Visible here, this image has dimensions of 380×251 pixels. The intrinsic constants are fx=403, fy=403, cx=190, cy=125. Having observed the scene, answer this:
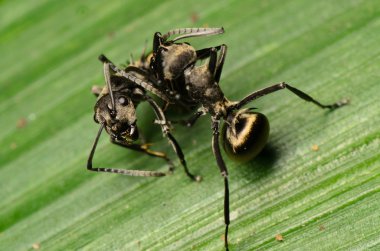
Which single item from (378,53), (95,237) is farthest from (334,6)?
(95,237)

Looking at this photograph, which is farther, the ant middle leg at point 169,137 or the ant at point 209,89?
the ant middle leg at point 169,137

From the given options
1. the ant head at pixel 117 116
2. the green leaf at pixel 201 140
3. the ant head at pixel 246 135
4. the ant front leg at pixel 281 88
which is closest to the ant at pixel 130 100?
the ant head at pixel 117 116

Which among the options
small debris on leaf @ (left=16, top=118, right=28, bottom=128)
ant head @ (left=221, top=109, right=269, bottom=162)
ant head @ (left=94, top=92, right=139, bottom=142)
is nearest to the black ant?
ant head @ (left=94, top=92, right=139, bottom=142)

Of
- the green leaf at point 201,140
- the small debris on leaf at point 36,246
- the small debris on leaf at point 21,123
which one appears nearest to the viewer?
the green leaf at point 201,140

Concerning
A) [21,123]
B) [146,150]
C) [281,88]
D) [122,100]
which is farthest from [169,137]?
[21,123]

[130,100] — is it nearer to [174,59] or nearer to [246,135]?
[174,59]

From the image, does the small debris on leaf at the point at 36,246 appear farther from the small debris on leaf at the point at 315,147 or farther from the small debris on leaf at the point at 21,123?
the small debris on leaf at the point at 315,147

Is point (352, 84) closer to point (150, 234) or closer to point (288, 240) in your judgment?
point (288, 240)
